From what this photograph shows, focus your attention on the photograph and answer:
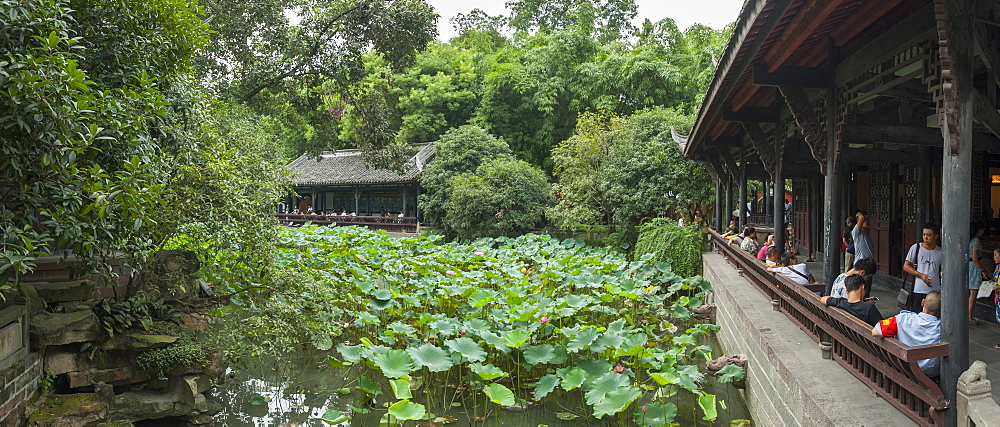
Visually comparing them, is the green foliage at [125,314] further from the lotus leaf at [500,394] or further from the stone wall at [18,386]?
the lotus leaf at [500,394]

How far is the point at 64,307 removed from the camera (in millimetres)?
6004

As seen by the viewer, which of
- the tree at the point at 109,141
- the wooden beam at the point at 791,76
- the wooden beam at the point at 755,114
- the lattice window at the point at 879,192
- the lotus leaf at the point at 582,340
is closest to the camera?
the tree at the point at 109,141

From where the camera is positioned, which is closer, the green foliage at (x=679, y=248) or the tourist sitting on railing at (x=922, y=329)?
the tourist sitting on railing at (x=922, y=329)

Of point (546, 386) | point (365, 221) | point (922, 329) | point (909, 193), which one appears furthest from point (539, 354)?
point (365, 221)

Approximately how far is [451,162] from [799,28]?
17.8 m

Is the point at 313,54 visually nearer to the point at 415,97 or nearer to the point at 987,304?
the point at 987,304

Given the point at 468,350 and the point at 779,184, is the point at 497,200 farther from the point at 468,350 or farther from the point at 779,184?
the point at 468,350

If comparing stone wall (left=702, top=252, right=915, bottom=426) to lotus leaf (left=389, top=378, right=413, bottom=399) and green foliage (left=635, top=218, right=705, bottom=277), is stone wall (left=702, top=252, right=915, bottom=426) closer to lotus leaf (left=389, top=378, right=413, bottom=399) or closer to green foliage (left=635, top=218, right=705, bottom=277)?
lotus leaf (left=389, top=378, right=413, bottom=399)

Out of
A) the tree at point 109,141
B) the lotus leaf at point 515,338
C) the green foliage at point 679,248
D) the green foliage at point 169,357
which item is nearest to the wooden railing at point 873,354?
the lotus leaf at point 515,338

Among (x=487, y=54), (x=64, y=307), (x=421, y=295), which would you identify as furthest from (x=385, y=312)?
(x=487, y=54)

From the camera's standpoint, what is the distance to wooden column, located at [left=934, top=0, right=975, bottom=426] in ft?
10.8

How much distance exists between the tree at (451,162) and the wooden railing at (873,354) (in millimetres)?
16474

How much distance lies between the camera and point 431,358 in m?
6.02

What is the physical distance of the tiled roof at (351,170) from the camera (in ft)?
80.6
